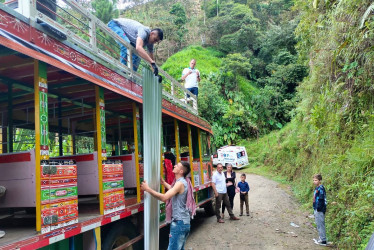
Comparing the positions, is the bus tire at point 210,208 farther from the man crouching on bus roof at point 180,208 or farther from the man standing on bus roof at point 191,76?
the man crouching on bus roof at point 180,208

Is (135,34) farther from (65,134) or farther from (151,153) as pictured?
(65,134)

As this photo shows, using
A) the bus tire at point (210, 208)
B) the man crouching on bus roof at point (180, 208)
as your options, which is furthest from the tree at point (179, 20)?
the man crouching on bus roof at point (180, 208)

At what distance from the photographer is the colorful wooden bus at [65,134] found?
2.46 m

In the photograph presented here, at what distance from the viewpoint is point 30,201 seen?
2664 millimetres

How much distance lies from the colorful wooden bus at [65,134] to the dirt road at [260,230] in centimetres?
207

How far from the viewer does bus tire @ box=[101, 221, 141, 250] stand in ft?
11.7

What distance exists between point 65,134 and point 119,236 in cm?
270

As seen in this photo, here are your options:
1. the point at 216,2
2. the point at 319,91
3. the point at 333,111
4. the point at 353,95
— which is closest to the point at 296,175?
the point at 319,91

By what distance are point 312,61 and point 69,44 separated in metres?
9.96

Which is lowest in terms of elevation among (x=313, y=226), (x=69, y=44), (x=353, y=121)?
(x=313, y=226)

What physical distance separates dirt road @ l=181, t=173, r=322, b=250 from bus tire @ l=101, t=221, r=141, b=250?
210cm

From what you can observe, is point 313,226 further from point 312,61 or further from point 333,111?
point 312,61

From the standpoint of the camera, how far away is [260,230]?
23.6 ft

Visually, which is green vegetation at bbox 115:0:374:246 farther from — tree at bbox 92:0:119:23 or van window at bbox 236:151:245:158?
tree at bbox 92:0:119:23
